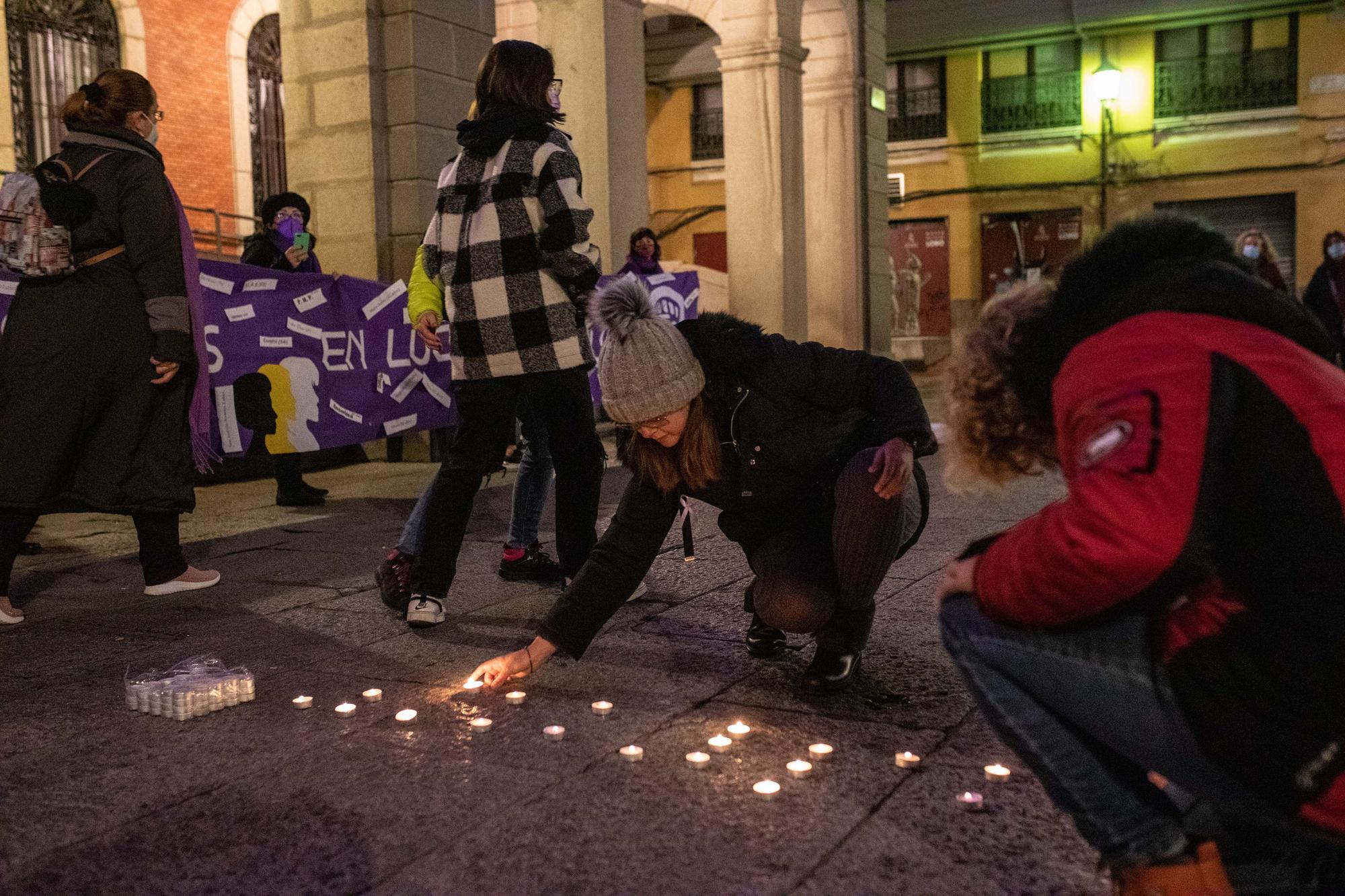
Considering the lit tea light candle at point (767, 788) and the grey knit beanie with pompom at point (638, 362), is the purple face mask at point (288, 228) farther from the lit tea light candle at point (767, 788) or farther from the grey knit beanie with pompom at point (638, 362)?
the lit tea light candle at point (767, 788)

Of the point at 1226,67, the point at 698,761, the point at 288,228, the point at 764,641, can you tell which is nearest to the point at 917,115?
the point at 1226,67

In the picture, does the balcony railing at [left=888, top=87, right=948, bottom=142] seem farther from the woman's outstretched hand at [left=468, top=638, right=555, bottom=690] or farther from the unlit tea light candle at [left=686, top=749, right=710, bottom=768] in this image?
the unlit tea light candle at [left=686, top=749, right=710, bottom=768]

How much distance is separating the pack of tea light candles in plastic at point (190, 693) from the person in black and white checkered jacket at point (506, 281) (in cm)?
83

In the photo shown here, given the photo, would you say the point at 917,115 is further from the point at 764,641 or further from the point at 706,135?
the point at 764,641

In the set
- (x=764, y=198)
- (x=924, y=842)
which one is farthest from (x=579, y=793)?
(x=764, y=198)

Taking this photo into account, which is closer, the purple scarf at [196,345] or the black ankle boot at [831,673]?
the black ankle boot at [831,673]

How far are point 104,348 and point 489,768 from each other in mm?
2575

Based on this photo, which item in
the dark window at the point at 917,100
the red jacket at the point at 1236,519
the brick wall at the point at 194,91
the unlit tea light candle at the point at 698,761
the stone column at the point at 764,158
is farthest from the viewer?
the dark window at the point at 917,100

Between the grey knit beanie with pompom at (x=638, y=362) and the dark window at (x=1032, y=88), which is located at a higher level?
the dark window at (x=1032, y=88)

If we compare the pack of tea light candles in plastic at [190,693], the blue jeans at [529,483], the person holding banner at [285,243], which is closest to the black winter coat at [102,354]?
the blue jeans at [529,483]

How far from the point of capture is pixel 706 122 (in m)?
31.0

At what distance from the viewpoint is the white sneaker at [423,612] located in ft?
13.9

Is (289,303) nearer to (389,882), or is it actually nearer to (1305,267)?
(389,882)

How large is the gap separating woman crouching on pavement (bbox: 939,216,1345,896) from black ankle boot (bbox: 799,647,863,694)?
4.36 ft
